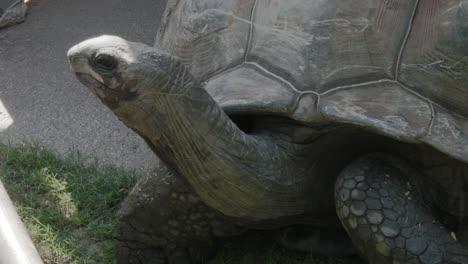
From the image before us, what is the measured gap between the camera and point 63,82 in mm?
4754

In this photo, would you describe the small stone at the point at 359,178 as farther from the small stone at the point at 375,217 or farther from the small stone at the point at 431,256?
the small stone at the point at 431,256

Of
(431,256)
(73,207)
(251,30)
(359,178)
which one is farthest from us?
(73,207)

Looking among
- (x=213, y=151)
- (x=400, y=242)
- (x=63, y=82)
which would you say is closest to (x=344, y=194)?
(x=400, y=242)

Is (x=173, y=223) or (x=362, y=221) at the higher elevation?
(x=362, y=221)

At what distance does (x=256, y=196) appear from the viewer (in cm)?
257

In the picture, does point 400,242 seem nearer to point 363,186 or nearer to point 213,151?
point 363,186

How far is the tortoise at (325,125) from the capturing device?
7.95 ft

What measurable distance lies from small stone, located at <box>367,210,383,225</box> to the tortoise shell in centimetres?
28

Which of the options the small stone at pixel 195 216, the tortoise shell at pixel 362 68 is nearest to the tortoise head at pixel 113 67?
the tortoise shell at pixel 362 68

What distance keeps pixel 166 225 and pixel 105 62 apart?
1.09 metres

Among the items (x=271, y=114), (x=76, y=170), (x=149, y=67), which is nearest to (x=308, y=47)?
(x=271, y=114)

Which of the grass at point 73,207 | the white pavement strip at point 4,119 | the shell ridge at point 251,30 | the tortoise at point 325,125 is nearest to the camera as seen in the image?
the tortoise at point 325,125

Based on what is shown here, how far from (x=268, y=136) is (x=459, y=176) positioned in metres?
0.75

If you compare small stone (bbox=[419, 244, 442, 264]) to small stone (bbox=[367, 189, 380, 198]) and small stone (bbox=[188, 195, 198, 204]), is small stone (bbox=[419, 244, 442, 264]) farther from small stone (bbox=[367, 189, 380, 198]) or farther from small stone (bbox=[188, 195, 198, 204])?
small stone (bbox=[188, 195, 198, 204])
